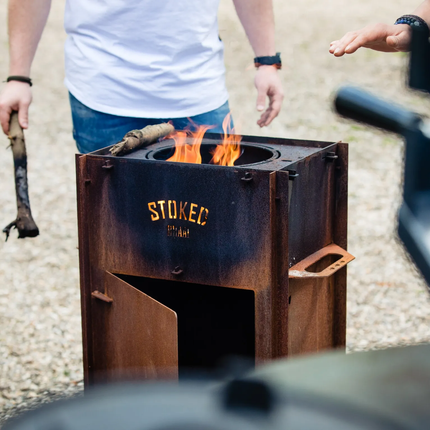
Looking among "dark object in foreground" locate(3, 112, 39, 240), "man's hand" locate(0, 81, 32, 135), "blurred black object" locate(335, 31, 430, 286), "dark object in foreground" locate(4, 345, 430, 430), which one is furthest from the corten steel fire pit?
"dark object in foreground" locate(4, 345, 430, 430)

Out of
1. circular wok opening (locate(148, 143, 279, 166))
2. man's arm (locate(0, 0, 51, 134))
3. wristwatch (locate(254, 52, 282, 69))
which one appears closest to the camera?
circular wok opening (locate(148, 143, 279, 166))

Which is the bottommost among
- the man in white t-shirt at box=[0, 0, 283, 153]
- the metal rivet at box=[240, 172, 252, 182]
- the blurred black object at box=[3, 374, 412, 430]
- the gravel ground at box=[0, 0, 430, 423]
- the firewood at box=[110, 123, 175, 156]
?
the gravel ground at box=[0, 0, 430, 423]

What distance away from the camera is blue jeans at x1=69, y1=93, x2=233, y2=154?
2506 mm

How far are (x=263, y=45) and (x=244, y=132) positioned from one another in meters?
3.53

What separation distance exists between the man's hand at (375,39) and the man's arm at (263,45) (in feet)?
3.41

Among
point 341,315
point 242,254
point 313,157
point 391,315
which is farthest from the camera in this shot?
point 391,315

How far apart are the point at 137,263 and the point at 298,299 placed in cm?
52

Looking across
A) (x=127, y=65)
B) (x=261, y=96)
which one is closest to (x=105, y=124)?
(x=127, y=65)

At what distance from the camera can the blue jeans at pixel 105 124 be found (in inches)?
98.7

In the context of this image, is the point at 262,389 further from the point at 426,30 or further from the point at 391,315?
the point at 391,315

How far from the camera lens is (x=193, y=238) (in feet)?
6.73

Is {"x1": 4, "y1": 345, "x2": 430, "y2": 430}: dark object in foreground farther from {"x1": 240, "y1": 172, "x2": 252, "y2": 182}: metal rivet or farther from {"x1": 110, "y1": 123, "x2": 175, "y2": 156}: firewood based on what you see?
{"x1": 110, "y1": 123, "x2": 175, "y2": 156}: firewood

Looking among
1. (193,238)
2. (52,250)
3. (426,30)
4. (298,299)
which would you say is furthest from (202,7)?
(52,250)

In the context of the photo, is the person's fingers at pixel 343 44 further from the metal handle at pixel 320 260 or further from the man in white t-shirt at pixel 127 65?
the man in white t-shirt at pixel 127 65
